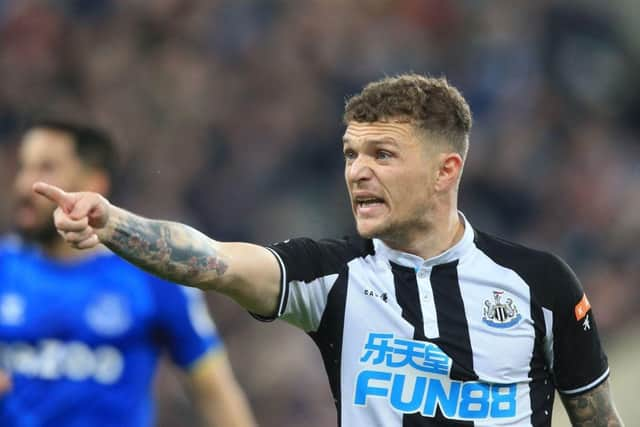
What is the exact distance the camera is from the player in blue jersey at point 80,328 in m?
5.32

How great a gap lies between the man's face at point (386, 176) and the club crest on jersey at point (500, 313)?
34 cm

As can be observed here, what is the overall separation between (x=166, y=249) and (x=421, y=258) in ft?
2.90

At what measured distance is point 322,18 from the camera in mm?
10445

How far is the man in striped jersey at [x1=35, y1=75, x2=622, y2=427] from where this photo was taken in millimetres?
3859

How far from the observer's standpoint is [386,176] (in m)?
3.97

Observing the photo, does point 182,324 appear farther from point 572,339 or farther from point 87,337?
point 572,339

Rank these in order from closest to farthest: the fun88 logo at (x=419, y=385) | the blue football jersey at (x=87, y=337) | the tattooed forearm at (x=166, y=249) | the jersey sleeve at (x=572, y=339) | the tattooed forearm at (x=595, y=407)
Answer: the tattooed forearm at (x=166, y=249) < the fun88 logo at (x=419, y=385) < the jersey sleeve at (x=572, y=339) < the tattooed forearm at (x=595, y=407) < the blue football jersey at (x=87, y=337)

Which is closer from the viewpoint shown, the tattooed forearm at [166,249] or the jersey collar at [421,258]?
the tattooed forearm at [166,249]

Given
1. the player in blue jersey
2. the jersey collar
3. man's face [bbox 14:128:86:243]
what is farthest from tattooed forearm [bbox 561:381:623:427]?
man's face [bbox 14:128:86:243]

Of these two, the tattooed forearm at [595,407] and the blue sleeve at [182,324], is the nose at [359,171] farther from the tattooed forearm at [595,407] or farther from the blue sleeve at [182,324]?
the blue sleeve at [182,324]

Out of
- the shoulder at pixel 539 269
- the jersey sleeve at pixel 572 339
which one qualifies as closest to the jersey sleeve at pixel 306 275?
the shoulder at pixel 539 269

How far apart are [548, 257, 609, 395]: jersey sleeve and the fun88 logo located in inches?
11.1

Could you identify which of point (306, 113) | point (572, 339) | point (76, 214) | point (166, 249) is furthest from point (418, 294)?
point (306, 113)

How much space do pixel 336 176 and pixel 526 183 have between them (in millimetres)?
1554
